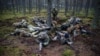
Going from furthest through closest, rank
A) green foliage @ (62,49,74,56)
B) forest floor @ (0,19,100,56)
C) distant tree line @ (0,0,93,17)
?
distant tree line @ (0,0,93,17) < forest floor @ (0,19,100,56) < green foliage @ (62,49,74,56)

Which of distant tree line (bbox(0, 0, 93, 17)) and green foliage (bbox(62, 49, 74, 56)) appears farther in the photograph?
distant tree line (bbox(0, 0, 93, 17))

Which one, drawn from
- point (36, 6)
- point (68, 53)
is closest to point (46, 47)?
point (68, 53)

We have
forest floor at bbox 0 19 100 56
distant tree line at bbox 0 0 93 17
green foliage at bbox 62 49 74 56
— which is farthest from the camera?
distant tree line at bbox 0 0 93 17

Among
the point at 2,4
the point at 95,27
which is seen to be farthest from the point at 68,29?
the point at 2,4

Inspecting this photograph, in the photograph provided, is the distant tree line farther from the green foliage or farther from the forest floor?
the green foliage

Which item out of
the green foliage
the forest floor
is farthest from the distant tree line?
the green foliage

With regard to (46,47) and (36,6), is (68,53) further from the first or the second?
(36,6)

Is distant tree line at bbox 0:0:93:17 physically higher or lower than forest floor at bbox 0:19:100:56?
higher

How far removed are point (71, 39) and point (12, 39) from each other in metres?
5.97

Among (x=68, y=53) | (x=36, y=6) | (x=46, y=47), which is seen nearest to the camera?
(x=68, y=53)

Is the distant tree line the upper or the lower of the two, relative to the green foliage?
upper

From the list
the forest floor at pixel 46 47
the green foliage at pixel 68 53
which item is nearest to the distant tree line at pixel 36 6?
the forest floor at pixel 46 47

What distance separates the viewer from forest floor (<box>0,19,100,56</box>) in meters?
14.3

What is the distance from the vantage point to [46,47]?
50.8 feet
